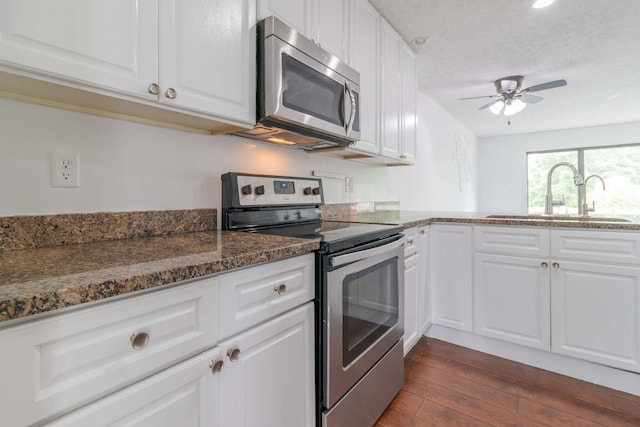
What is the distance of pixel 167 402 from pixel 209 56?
105cm

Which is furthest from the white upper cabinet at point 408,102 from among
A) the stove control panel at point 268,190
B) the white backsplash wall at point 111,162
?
the white backsplash wall at point 111,162

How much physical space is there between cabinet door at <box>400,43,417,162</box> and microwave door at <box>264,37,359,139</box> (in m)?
0.85

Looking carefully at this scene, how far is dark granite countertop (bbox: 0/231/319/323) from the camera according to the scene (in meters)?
0.52

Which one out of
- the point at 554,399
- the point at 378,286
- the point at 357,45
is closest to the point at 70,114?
the point at 378,286

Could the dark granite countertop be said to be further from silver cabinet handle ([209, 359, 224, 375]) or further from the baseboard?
the baseboard

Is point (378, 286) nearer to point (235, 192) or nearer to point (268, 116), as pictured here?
point (235, 192)

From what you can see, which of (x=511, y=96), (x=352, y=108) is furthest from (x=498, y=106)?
(x=352, y=108)

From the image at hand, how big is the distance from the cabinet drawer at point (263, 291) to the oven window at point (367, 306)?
21 cm

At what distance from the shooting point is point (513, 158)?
244 inches

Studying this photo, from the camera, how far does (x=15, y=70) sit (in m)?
0.72

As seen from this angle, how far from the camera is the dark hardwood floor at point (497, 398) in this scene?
1.51 meters

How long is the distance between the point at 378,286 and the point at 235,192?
808mm

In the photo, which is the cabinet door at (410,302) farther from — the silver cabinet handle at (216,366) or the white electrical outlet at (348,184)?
the silver cabinet handle at (216,366)

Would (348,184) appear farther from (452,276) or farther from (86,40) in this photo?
(86,40)
